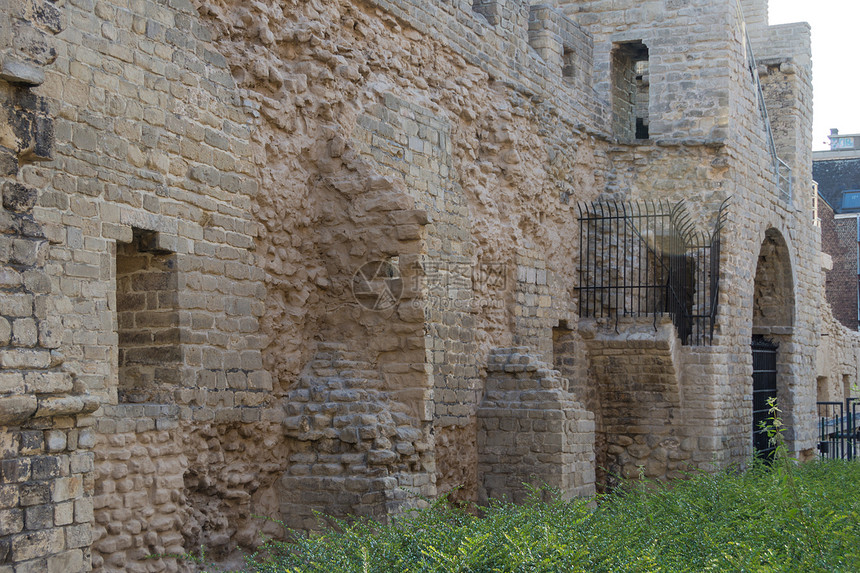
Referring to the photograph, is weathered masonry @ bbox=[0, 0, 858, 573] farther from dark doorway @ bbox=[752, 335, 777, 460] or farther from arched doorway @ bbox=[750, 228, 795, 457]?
arched doorway @ bbox=[750, 228, 795, 457]

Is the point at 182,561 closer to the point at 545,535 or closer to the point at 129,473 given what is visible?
the point at 129,473

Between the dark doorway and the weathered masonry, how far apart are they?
111cm

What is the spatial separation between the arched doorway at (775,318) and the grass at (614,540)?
7.07m

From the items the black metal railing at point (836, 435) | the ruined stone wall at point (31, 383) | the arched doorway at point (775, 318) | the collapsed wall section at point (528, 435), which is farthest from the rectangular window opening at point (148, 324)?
the black metal railing at point (836, 435)

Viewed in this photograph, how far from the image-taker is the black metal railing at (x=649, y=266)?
40.5ft

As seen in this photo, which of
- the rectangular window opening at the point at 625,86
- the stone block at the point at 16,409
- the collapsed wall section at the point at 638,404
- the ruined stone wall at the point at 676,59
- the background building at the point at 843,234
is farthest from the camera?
the background building at the point at 843,234

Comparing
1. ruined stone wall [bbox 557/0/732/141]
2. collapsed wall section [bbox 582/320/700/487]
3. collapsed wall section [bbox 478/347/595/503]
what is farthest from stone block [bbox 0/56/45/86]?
ruined stone wall [bbox 557/0/732/141]

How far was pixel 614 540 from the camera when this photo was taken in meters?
6.23

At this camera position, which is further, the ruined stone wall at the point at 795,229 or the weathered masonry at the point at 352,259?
the ruined stone wall at the point at 795,229

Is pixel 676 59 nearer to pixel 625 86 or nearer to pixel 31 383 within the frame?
pixel 625 86

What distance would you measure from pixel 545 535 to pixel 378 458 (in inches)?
78.0

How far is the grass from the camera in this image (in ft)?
17.7

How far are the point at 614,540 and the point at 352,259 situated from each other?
3001mm

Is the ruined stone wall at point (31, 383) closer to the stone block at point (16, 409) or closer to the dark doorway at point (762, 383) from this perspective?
the stone block at point (16, 409)
